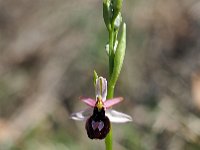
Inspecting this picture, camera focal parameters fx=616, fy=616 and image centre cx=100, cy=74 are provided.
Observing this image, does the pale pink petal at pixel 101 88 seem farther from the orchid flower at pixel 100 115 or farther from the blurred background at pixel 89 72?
the blurred background at pixel 89 72

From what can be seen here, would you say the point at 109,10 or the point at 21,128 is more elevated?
the point at 109,10

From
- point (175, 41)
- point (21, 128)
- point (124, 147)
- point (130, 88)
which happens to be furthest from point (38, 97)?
point (175, 41)

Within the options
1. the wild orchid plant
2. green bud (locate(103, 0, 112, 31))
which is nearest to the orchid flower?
the wild orchid plant

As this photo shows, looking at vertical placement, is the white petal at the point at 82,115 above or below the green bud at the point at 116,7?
below

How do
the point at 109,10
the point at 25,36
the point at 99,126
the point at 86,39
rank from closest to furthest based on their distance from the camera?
the point at 99,126 → the point at 109,10 → the point at 86,39 → the point at 25,36

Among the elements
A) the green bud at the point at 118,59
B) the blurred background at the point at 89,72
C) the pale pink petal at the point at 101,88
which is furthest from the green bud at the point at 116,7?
the blurred background at the point at 89,72

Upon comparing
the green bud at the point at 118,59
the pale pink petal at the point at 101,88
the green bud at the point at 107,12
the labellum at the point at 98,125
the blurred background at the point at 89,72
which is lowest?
the blurred background at the point at 89,72

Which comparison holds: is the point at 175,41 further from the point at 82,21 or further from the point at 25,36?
the point at 25,36
